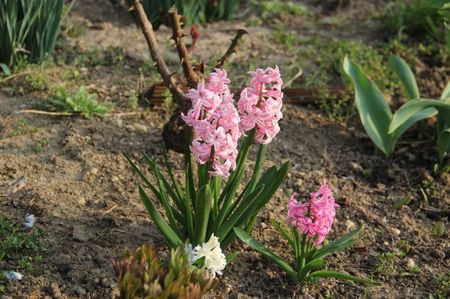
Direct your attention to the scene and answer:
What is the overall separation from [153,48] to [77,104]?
691mm

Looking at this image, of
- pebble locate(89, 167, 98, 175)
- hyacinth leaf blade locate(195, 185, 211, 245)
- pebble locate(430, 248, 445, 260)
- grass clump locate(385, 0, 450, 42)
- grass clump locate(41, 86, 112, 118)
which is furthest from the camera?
grass clump locate(385, 0, 450, 42)

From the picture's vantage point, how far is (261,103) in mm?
3043

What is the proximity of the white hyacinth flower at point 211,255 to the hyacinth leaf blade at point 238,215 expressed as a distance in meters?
0.17

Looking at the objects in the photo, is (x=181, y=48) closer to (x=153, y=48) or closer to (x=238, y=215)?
(x=153, y=48)

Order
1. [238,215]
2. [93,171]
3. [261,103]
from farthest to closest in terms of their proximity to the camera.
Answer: [93,171] < [238,215] < [261,103]

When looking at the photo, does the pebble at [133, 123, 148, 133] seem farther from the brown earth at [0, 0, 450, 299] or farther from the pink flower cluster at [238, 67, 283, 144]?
the pink flower cluster at [238, 67, 283, 144]

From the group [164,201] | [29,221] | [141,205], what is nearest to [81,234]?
[29,221]

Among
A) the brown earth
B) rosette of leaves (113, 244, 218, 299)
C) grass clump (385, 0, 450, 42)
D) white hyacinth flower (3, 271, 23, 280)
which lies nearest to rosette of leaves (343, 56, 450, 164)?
the brown earth

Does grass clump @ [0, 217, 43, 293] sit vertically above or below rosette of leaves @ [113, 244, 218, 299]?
below

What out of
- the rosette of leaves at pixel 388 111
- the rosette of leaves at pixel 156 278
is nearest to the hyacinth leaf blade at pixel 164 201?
the rosette of leaves at pixel 156 278

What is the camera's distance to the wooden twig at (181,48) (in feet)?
11.8

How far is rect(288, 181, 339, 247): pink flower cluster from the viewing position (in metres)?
3.11

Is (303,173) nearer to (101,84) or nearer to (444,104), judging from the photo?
(444,104)

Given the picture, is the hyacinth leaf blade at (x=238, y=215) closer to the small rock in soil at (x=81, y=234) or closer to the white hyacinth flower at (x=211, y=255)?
the white hyacinth flower at (x=211, y=255)
